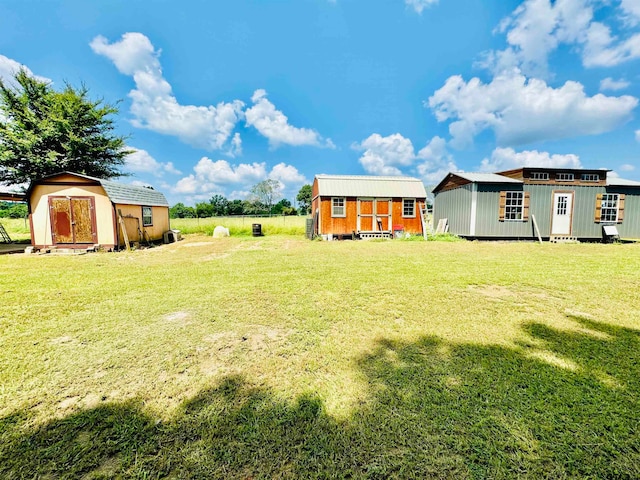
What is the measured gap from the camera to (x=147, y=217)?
45.6ft

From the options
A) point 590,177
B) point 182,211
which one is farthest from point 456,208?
point 182,211

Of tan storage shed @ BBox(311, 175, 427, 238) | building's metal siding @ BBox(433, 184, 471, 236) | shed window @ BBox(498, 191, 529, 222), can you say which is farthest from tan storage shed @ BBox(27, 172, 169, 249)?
shed window @ BBox(498, 191, 529, 222)

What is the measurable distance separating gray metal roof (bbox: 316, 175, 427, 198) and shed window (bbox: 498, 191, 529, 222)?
156 inches

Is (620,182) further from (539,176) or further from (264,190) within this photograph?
(264,190)

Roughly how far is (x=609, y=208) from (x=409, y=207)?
910 cm

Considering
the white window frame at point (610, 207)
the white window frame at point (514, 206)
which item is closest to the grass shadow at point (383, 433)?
the white window frame at point (514, 206)

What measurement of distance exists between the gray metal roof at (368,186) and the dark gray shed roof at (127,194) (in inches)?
Answer: 343

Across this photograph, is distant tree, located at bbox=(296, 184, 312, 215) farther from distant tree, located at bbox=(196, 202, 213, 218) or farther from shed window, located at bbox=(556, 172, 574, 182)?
shed window, located at bbox=(556, 172, 574, 182)

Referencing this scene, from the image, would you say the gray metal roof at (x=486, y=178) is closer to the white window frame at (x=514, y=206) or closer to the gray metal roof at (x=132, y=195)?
the white window frame at (x=514, y=206)

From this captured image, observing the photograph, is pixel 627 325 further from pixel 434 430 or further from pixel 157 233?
pixel 157 233

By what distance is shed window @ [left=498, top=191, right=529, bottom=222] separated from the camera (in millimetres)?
13383

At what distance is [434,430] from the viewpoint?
6.06 ft

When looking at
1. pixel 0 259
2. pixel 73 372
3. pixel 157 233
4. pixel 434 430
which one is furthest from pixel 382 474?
pixel 157 233

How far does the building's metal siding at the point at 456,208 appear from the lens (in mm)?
13844
